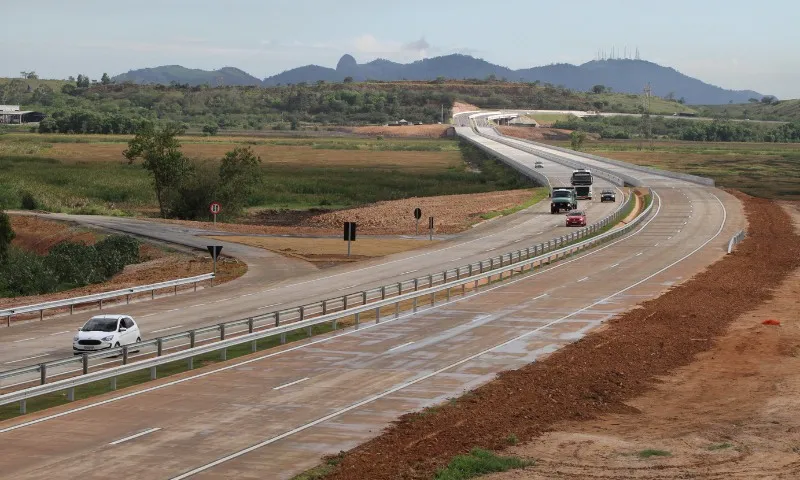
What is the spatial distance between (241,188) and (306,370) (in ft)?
213

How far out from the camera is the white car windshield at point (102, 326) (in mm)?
33875

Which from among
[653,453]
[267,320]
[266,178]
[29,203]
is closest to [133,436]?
[653,453]

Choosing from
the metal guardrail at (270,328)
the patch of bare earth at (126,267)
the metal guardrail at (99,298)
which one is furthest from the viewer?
the patch of bare earth at (126,267)

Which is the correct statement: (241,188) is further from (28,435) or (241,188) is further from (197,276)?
(28,435)

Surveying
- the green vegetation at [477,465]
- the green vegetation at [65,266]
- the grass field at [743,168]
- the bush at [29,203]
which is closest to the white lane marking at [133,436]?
the green vegetation at [477,465]

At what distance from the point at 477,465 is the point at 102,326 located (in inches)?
677

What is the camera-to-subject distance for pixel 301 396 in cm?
2698

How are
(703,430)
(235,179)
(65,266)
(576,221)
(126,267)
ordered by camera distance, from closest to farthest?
(703,430) → (65,266) → (126,267) → (576,221) → (235,179)

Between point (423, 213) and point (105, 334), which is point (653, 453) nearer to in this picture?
point (105, 334)

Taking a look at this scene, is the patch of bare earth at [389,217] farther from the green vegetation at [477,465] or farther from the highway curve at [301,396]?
the green vegetation at [477,465]

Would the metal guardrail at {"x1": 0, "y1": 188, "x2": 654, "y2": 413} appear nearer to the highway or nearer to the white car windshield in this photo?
the white car windshield

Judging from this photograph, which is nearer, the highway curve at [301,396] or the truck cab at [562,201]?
the highway curve at [301,396]

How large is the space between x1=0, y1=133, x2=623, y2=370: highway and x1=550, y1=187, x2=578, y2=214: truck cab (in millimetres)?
2392

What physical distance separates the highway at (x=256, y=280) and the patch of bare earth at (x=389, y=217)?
9.83ft
